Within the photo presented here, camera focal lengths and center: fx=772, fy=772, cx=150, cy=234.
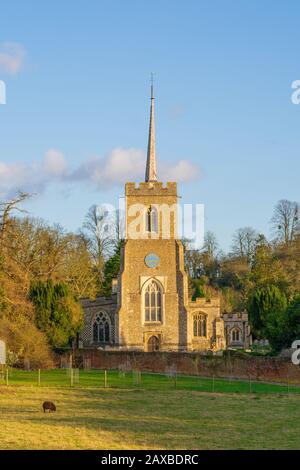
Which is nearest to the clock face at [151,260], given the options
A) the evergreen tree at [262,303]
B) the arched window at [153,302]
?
the arched window at [153,302]

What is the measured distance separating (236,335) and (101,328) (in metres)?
13.1

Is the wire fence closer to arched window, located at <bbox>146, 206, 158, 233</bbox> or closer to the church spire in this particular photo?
arched window, located at <bbox>146, 206, 158, 233</bbox>

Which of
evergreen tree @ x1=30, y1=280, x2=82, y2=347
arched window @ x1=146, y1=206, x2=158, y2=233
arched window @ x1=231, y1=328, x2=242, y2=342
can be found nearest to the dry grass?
evergreen tree @ x1=30, y1=280, x2=82, y2=347

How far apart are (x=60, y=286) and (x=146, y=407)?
22871 millimetres

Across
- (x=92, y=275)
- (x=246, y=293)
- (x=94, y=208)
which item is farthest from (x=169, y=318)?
(x=94, y=208)

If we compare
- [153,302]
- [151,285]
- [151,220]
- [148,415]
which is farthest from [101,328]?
[148,415]

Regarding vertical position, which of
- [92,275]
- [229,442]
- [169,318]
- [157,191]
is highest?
[157,191]

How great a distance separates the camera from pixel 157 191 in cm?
4703

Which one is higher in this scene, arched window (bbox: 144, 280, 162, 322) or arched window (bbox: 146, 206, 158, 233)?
arched window (bbox: 146, 206, 158, 233)

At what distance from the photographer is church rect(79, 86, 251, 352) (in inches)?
1813

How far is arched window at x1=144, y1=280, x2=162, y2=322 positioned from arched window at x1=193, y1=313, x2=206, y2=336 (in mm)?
3365

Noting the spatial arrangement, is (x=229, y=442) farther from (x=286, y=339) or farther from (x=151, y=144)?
(x=151, y=144)

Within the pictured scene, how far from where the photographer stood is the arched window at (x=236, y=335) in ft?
188

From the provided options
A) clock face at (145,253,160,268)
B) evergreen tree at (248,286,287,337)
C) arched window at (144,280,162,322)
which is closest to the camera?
arched window at (144,280,162,322)
